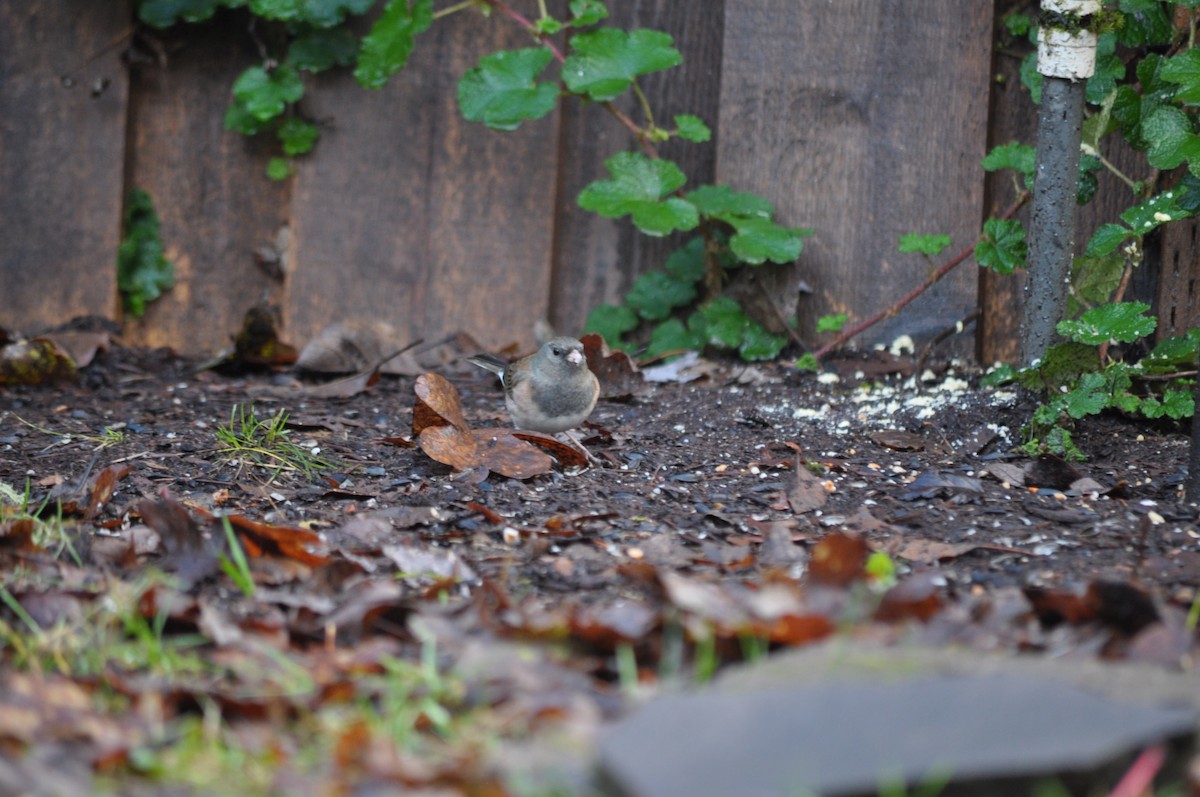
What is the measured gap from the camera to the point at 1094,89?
3.74 metres

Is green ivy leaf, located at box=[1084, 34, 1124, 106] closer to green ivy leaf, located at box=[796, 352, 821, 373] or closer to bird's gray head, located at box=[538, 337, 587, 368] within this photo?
green ivy leaf, located at box=[796, 352, 821, 373]

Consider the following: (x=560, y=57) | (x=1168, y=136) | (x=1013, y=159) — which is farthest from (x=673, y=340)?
(x=1168, y=136)

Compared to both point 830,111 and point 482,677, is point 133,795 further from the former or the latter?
point 830,111

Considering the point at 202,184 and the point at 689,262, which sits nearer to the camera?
the point at 689,262

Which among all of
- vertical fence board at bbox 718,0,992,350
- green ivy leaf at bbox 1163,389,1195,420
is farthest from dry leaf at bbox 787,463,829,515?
vertical fence board at bbox 718,0,992,350

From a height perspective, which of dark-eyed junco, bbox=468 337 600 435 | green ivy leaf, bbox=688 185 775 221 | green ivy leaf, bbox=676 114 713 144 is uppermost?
green ivy leaf, bbox=676 114 713 144

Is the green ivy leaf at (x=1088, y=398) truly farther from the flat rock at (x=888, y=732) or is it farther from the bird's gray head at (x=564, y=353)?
the flat rock at (x=888, y=732)

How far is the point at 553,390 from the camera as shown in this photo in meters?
3.90

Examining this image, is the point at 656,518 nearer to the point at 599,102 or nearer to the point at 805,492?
the point at 805,492

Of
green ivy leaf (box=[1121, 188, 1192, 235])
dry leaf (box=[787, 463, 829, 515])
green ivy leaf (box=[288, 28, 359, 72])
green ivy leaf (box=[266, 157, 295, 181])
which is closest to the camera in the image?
dry leaf (box=[787, 463, 829, 515])

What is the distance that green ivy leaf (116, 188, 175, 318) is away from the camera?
16.5 feet

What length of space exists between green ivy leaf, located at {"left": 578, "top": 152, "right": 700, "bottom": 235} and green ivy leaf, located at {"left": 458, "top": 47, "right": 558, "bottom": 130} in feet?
1.09

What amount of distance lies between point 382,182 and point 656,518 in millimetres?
2379

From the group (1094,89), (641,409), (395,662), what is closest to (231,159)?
(641,409)
